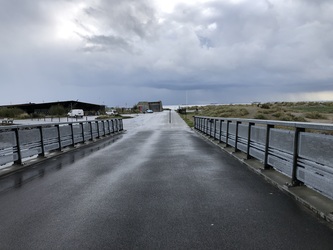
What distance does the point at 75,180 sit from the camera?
7.03 m

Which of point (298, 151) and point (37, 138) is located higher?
point (298, 151)

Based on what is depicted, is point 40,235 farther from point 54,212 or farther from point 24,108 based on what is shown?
point 24,108

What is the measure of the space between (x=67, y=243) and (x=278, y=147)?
500 centimetres

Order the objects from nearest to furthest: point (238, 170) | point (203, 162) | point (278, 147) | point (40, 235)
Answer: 1. point (40, 235)
2. point (278, 147)
3. point (238, 170)
4. point (203, 162)

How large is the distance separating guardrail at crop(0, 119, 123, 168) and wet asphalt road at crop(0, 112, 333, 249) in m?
1.78

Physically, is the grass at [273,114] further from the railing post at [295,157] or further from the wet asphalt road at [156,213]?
the railing post at [295,157]

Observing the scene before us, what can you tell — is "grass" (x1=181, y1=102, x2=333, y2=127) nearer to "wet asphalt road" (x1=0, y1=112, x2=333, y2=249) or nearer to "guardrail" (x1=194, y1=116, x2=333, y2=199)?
"guardrail" (x1=194, y1=116, x2=333, y2=199)

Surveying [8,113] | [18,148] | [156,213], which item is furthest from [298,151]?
[8,113]

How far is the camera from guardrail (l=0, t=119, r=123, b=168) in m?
8.48

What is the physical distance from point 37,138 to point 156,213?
7.36m

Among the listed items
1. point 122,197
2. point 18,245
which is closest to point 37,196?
point 122,197

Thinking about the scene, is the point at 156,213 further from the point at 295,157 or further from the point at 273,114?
the point at 273,114

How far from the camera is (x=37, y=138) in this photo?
1041cm

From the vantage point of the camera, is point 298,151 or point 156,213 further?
point 298,151
